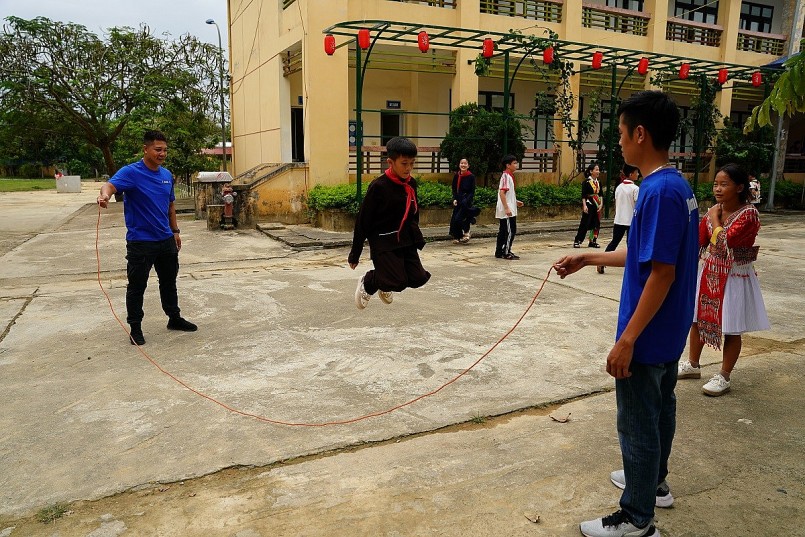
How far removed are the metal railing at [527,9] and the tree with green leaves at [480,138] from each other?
3681 mm

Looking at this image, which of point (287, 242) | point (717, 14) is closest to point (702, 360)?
point (287, 242)

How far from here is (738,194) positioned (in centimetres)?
397

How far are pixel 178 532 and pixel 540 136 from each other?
18.0 meters

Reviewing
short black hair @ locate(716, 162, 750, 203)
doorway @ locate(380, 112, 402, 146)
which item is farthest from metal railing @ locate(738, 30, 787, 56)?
short black hair @ locate(716, 162, 750, 203)

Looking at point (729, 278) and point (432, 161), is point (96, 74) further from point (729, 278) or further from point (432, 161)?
point (729, 278)

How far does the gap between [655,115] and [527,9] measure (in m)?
15.4

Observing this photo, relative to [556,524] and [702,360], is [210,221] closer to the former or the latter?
[702,360]

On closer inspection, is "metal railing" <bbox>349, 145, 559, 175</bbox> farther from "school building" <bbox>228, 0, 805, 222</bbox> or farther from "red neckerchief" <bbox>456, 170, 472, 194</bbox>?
"red neckerchief" <bbox>456, 170, 472, 194</bbox>

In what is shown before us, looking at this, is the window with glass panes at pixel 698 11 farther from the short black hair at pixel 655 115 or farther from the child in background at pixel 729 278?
the short black hair at pixel 655 115

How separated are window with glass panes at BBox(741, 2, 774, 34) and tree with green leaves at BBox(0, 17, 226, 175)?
830 inches

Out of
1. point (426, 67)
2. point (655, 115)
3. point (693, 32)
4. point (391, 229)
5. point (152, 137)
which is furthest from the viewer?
point (693, 32)

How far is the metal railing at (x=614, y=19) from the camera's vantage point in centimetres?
1694

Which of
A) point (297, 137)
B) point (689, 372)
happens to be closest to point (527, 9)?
point (297, 137)

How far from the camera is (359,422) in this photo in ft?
12.1
